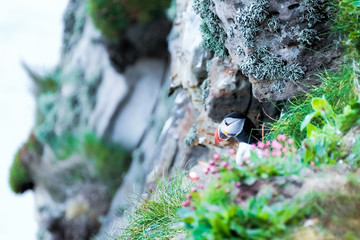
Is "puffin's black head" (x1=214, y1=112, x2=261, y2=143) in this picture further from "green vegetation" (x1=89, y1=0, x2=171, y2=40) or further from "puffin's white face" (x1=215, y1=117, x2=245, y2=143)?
"green vegetation" (x1=89, y1=0, x2=171, y2=40)

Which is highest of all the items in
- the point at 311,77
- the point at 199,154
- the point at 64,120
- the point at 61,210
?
the point at 311,77

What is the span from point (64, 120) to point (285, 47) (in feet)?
23.6

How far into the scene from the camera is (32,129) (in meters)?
10.7

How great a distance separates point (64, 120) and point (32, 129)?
1.59m

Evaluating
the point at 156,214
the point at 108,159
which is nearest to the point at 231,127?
the point at 156,214

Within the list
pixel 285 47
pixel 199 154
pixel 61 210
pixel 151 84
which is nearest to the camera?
pixel 285 47

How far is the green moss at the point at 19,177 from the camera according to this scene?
1026 centimetres

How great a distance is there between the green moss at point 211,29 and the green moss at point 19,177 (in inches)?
303

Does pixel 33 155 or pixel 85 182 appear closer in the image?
pixel 85 182

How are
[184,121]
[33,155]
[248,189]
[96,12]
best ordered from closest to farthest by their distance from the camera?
[248,189], [184,121], [96,12], [33,155]

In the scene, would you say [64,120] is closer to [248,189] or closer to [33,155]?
[33,155]

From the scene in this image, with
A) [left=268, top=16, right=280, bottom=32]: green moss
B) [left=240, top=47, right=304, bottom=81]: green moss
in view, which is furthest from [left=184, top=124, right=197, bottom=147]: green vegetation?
[left=268, top=16, right=280, bottom=32]: green moss

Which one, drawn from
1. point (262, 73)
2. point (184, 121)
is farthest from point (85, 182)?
point (262, 73)

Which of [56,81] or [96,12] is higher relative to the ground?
[96,12]
